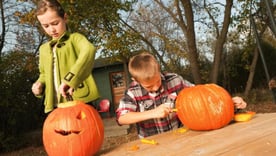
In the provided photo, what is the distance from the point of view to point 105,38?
9.52 metres

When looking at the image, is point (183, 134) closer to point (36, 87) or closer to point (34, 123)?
point (36, 87)

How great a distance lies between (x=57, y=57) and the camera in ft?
6.69

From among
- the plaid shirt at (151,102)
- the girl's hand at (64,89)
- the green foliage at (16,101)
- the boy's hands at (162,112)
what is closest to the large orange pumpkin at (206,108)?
the boy's hands at (162,112)

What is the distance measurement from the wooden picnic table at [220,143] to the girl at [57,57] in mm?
546

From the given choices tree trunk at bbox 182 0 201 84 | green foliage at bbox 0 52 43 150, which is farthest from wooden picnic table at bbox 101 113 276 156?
green foliage at bbox 0 52 43 150

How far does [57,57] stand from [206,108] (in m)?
0.99

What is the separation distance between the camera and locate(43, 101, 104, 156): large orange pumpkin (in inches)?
59.6

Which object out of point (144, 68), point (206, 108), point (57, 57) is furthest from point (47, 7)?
point (206, 108)

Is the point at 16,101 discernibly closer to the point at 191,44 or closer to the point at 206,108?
the point at 191,44

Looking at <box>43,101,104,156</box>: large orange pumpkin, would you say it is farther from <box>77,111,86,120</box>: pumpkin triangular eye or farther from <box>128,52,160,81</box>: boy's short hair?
<box>128,52,160,81</box>: boy's short hair

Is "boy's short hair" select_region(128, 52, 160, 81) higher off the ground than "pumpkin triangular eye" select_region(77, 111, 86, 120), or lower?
higher

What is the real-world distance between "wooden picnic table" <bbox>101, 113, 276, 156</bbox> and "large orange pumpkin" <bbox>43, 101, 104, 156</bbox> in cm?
12

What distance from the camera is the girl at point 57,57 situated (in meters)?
1.92

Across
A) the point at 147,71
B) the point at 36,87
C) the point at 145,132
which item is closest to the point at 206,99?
the point at 147,71
